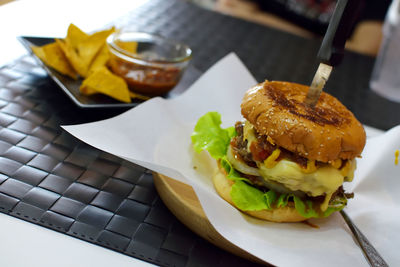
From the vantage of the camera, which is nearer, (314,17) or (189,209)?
(189,209)

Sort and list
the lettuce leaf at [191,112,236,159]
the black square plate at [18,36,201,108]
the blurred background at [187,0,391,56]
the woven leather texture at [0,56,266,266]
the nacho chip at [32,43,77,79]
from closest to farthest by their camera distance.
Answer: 1. the woven leather texture at [0,56,266,266]
2. the lettuce leaf at [191,112,236,159]
3. the black square plate at [18,36,201,108]
4. the nacho chip at [32,43,77,79]
5. the blurred background at [187,0,391,56]

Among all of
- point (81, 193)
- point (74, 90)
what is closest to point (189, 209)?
point (81, 193)

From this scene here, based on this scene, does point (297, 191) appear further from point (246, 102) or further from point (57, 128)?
point (57, 128)

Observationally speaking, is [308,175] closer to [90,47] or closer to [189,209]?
[189,209]

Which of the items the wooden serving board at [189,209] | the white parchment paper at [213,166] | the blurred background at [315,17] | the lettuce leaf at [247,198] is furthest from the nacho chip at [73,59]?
the blurred background at [315,17]

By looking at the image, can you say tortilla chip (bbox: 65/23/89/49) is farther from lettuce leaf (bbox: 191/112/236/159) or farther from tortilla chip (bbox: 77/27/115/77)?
lettuce leaf (bbox: 191/112/236/159)

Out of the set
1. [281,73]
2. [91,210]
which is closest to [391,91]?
[281,73]

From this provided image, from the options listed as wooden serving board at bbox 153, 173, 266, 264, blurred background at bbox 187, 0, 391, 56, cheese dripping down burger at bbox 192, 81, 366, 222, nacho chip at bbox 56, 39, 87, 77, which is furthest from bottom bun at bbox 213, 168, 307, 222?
blurred background at bbox 187, 0, 391, 56
